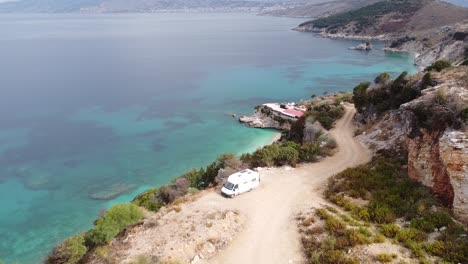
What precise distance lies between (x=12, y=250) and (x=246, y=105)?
53.3 metres

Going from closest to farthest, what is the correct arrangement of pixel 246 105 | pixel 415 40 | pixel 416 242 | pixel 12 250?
pixel 416 242 → pixel 12 250 → pixel 246 105 → pixel 415 40

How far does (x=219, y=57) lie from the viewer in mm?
145250

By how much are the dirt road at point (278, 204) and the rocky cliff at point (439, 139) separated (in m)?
3.13

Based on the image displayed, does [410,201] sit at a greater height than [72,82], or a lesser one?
greater

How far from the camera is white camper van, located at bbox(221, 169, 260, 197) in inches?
919

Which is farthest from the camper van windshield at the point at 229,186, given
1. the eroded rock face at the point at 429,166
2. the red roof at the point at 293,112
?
the red roof at the point at 293,112

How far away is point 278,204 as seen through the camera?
72.9ft

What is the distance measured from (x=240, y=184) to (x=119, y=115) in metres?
55.6

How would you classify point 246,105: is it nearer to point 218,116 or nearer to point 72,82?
point 218,116

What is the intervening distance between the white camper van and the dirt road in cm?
38

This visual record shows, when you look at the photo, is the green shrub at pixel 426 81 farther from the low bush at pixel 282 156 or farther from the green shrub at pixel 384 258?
the green shrub at pixel 384 258

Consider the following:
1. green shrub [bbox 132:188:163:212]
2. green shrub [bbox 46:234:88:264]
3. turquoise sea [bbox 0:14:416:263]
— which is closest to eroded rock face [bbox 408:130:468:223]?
green shrub [bbox 132:188:163:212]

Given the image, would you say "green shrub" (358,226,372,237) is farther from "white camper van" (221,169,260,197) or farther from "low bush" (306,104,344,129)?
"low bush" (306,104,344,129)

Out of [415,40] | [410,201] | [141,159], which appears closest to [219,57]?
→ [415,40]
